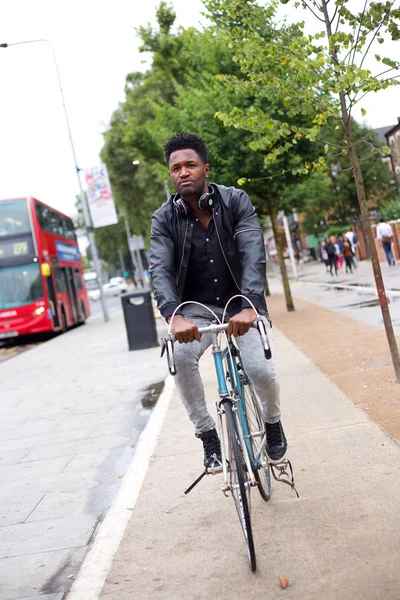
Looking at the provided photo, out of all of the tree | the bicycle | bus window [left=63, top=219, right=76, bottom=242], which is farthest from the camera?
bus window [left=63, top=219, right=76, bottom=242]

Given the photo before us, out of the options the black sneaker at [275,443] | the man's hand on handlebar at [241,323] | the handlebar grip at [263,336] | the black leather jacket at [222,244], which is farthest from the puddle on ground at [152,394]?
the man's hand on handlebar at [241,323]

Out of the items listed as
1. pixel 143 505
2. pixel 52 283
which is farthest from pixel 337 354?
pixel 52 283

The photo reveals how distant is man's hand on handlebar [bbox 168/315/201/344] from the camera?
409cm

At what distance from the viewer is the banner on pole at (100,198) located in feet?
97.8

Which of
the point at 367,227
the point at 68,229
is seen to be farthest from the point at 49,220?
the point at 367,227

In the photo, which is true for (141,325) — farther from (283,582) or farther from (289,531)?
(283,582)

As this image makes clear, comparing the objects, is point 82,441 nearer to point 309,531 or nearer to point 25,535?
point 25,535

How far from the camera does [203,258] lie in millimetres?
4535

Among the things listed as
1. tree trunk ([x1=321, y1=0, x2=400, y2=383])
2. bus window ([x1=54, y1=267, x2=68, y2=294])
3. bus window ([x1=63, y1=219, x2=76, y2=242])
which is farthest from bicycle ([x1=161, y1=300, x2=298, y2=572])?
bus window ([x1=63, y1=219, x2=76, y2=242])

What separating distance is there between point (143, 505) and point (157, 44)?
3333cm

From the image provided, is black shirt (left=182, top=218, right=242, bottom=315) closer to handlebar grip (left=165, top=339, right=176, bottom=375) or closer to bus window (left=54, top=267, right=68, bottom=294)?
handlebar grip (left=165, top=339, right=176, bottom=375)

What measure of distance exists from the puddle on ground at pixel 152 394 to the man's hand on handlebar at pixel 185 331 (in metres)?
Answer: 5.56

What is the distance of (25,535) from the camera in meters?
5.08

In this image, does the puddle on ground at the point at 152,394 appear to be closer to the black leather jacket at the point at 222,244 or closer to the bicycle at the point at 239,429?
the bicycle at the point at 239,429
